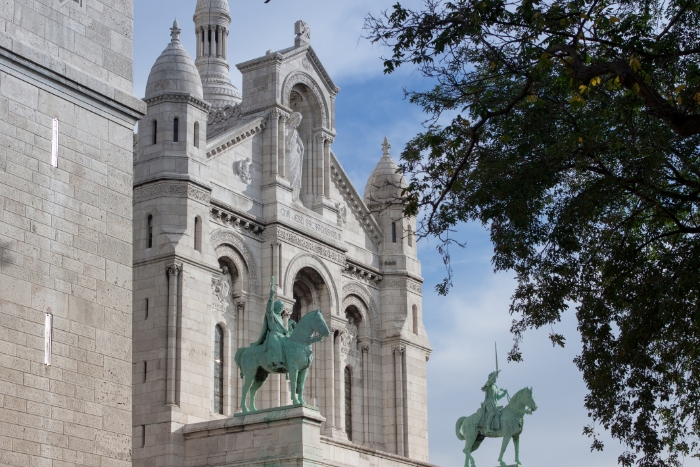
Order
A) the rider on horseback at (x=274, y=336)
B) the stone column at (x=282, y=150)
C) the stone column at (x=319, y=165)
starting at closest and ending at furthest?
the rider on horseback at (x=274, y=336), the stone column at (x=282, y=150), the stone column at (x=319, y=165)

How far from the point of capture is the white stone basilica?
42406 mm

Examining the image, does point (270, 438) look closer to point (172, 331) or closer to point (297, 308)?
point (172, 331)

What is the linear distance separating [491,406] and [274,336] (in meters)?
10.3

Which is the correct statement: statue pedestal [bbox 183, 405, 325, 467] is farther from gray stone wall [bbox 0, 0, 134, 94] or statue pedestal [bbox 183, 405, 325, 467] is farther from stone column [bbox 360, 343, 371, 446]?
gray stone wall [bbox 0, 0, 134, 94]

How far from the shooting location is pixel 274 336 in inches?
1575

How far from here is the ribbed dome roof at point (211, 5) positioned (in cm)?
7550

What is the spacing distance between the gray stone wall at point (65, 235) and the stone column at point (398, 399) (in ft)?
90.3

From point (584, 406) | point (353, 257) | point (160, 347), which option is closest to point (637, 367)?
point (584, 406)

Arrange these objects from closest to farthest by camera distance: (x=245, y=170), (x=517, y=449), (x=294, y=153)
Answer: (x=517, y=449) → (x=245, y=170) → (x=294, y=153)

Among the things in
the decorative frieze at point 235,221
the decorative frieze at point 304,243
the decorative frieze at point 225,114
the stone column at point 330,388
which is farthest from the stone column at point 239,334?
the decorative frieze at point 225,114

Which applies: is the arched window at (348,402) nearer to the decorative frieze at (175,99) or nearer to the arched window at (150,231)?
the arched window at (150,231)

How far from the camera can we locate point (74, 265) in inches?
985

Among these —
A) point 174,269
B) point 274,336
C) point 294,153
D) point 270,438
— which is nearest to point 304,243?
point 294,153

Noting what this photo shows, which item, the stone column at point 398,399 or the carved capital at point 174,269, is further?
the stone column at point 398,399
